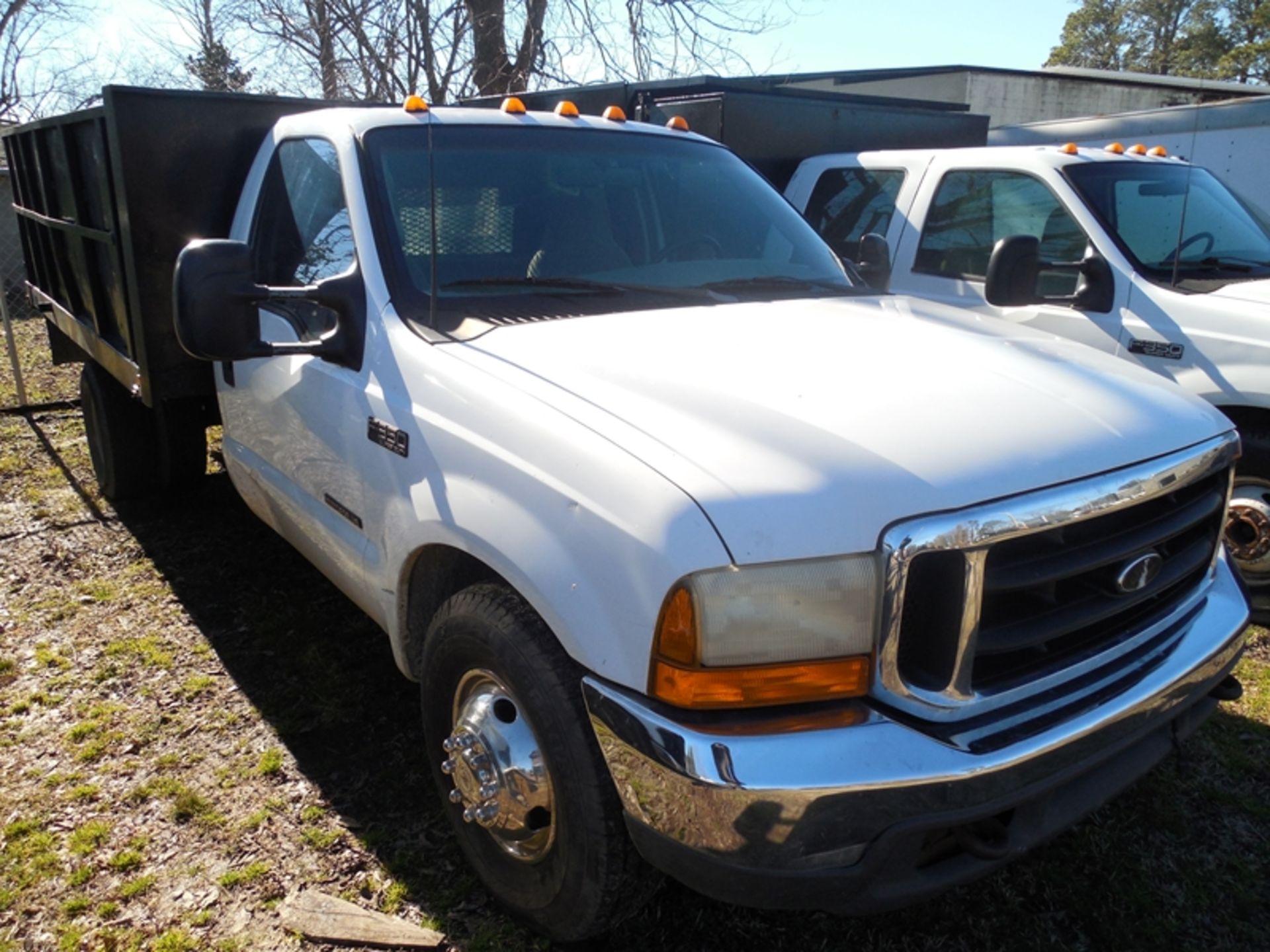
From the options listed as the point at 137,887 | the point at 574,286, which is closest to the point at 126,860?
the point at 137,887

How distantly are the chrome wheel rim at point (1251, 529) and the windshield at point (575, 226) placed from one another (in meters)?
2.21

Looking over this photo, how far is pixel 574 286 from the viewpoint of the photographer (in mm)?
2990

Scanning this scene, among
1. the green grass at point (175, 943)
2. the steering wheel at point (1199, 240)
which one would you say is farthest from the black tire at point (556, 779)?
the steering wheel at point (1199, 240)

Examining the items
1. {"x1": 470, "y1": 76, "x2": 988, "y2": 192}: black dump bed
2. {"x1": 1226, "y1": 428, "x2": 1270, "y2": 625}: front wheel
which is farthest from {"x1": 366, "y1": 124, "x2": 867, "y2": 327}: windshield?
{"x1": 470, "y1": 76, "x2": 988, "y2": 192}: black dump bed

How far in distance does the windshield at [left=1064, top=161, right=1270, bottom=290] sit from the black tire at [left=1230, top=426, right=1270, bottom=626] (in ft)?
2.28

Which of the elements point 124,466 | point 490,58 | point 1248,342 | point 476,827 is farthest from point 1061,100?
point 476,827

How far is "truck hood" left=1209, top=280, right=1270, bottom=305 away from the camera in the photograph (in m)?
4.14

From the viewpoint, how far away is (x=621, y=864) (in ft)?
6.99

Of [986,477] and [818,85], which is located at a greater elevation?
[818,85]

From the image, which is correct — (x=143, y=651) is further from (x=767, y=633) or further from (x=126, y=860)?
(x=767, y=633)

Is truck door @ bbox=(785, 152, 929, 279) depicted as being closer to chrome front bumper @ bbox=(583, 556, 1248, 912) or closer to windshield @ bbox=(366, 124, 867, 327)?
windshield @ bbox=(366, 124, 867, 327)

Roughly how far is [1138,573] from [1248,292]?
8.65ft

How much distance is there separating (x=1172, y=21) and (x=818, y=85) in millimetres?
22318

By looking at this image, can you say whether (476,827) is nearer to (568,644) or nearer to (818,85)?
(568,644)
